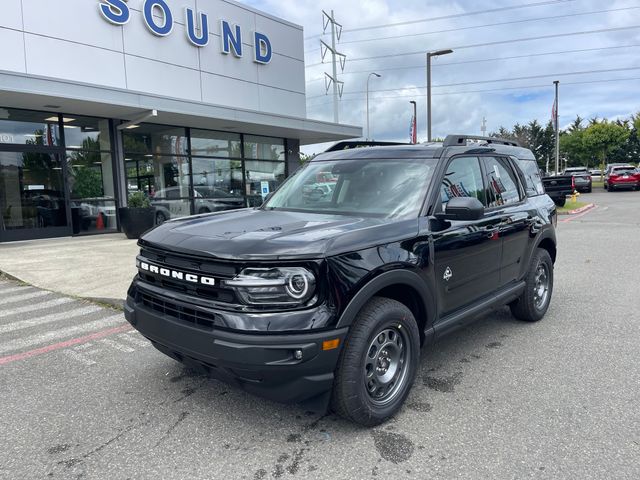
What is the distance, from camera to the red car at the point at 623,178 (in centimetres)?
3123

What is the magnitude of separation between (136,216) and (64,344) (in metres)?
8.45

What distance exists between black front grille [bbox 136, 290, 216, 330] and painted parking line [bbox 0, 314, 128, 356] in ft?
7.52

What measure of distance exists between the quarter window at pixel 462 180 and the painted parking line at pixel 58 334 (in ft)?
13.0

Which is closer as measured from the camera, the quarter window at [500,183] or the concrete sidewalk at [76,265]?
the quarter window at [500,183]

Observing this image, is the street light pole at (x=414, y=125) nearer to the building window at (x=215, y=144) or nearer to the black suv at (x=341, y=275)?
the building window at (x=215, y=144)

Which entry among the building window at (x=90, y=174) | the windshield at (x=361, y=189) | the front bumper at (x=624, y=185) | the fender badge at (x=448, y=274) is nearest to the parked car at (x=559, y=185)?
the building window at (x=90, y=174)

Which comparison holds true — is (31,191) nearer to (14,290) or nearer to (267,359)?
(14,290)

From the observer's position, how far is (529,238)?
4891mm

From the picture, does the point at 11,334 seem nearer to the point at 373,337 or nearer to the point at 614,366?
the point at 373,337

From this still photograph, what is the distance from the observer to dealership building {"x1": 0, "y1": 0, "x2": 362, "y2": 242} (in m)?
12.3

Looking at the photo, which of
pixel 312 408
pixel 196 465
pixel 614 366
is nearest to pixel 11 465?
pixel 196 465

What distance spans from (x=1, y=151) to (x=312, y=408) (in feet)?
41.3

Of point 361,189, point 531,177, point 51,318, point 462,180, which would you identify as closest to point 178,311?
point 361,189

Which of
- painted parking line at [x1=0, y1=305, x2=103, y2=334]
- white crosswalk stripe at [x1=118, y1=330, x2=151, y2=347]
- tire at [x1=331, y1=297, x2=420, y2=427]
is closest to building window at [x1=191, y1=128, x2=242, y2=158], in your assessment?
painted parking line at [x1=0, y1=305, x2=103, y2=334]
